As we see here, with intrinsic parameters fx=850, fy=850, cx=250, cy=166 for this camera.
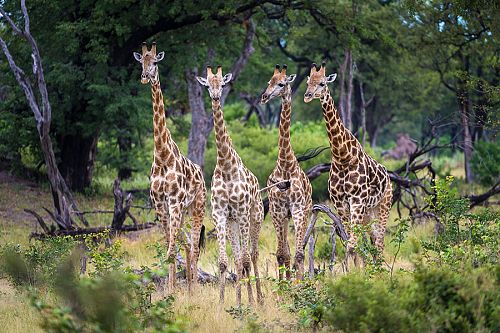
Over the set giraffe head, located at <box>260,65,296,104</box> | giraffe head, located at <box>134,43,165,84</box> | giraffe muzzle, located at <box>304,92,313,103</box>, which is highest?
giraffe head, located at <box>134,43,165,84</box>

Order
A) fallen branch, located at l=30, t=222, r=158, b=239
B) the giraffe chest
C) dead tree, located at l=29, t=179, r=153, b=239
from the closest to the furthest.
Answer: the giraffe chest < dead tree, located at l=29, t=179, r=153, b=239 < fallen branch, located at l=30, t=222, r=158, b=239

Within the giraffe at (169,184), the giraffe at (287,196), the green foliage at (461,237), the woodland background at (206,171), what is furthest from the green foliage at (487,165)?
the giraffe at (169,184)

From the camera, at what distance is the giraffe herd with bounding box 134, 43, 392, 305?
10039 mm

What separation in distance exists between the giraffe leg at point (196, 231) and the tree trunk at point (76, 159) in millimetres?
9530

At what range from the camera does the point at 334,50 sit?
30188 mm

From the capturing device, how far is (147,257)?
13.6 metres

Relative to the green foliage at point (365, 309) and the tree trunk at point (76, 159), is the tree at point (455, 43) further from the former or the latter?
the green foliage at point (365, 309)

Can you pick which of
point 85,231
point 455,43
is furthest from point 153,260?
point 455,43

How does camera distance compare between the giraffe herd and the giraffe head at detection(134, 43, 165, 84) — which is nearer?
the giraffe herd

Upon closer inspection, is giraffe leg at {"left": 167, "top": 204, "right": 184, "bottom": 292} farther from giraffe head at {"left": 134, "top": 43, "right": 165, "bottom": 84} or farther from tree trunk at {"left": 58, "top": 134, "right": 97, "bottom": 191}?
tree trunk at {"left": 58, "top": 134, "right": 97, "bottom": 191}

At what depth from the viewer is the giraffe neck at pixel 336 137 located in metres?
10.8

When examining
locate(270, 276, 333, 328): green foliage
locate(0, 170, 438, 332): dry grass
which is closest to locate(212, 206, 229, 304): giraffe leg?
locate(0, 170, 438, 332): dry grass

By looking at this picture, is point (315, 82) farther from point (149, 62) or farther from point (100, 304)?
point (100, 304)

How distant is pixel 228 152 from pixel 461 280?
3.57 m
